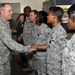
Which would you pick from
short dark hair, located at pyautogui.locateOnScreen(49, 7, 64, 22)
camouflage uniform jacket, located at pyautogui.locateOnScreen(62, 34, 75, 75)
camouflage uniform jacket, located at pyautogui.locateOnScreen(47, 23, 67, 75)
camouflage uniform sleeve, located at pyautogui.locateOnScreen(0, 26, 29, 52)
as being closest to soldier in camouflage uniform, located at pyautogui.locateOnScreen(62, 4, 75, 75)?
camouflage uniform jacket, located at pyautogui.locateOnScreen(62, 34, 75, 75)

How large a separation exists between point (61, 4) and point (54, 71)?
1066 mm

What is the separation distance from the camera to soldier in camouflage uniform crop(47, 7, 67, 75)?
2537 mm

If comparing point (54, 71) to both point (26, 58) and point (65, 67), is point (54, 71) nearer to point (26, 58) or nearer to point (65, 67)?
point (65, 67)

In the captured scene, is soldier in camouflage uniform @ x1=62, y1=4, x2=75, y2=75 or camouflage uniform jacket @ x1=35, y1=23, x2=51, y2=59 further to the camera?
camouflage uniform jacket @ x1=35, y1=23, x2=51, y2=59

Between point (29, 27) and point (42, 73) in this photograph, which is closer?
point (42, 73)

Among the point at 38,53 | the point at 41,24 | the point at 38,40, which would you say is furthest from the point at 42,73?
the point at 41,24

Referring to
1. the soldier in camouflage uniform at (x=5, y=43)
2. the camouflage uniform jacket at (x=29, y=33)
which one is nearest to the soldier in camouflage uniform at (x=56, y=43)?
the soldier in camouflage uniform at (x=5, y=43)

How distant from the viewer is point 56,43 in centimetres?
256

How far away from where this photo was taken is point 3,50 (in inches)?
105

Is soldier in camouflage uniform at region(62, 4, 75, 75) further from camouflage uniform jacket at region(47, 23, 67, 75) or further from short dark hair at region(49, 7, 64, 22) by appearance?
short dark hair at region(49, 7, 64, 22)

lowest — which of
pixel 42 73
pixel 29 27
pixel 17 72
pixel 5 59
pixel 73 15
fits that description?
pixel 17 72

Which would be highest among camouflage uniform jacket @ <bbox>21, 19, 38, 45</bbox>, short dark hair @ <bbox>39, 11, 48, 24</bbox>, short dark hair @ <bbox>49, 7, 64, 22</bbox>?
short dark hair @ <bbox>49, 7, 64, 22</bbox>

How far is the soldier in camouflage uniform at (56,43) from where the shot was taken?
254 cm

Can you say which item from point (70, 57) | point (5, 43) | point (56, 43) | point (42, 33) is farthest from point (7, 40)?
point (70, 57)
